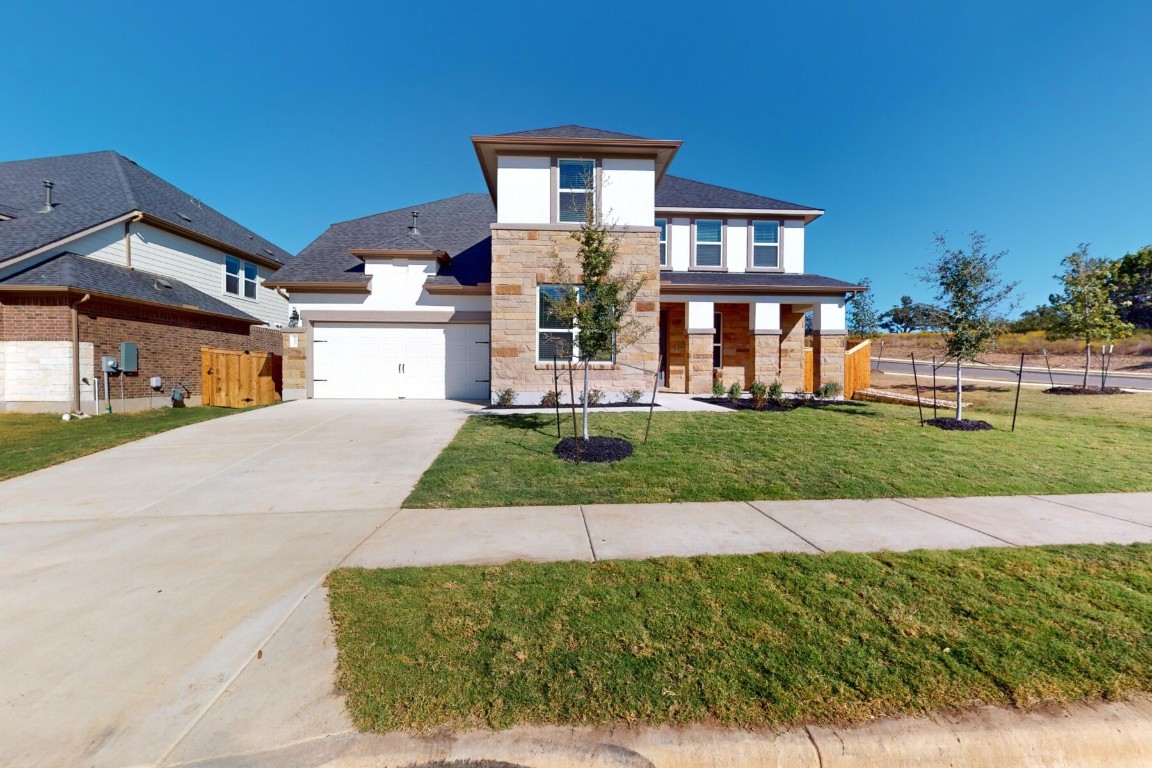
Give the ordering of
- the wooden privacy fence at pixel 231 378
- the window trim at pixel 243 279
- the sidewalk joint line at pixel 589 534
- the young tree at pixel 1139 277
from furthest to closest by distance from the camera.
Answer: the young tree at pixel 1139 277
the window trim at pixel 243 279
the wooden privacy fence at pixel 231 378
the sidewalk joint line at pixel 589 534

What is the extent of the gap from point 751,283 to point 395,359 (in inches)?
463

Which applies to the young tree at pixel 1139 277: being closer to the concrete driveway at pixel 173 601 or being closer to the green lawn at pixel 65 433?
the concrete driveway at pixel 173 601

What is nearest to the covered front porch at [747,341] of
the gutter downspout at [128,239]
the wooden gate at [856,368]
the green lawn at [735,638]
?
the wooden gate at [856,368]

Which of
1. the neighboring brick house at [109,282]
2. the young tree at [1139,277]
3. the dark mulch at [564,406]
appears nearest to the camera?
the neighboring brick house at [109,282]

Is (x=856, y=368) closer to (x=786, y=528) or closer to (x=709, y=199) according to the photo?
(x=709, y=199)

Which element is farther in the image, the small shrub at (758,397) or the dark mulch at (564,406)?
the small shrub at (758,397)

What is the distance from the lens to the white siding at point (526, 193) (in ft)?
38.6

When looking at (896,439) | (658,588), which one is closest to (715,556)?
(658,588)

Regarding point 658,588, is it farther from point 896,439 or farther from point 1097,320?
point 1097,320

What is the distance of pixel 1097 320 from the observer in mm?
16500

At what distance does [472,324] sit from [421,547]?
36.0ft

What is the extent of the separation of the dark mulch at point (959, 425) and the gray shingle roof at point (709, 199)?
911cm

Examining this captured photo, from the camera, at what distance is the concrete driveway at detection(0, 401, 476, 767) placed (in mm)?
2154

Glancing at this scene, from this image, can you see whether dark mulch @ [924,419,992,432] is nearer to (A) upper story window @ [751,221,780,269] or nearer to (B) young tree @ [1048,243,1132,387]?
(A) upper story window @ [751,221,780,269]
